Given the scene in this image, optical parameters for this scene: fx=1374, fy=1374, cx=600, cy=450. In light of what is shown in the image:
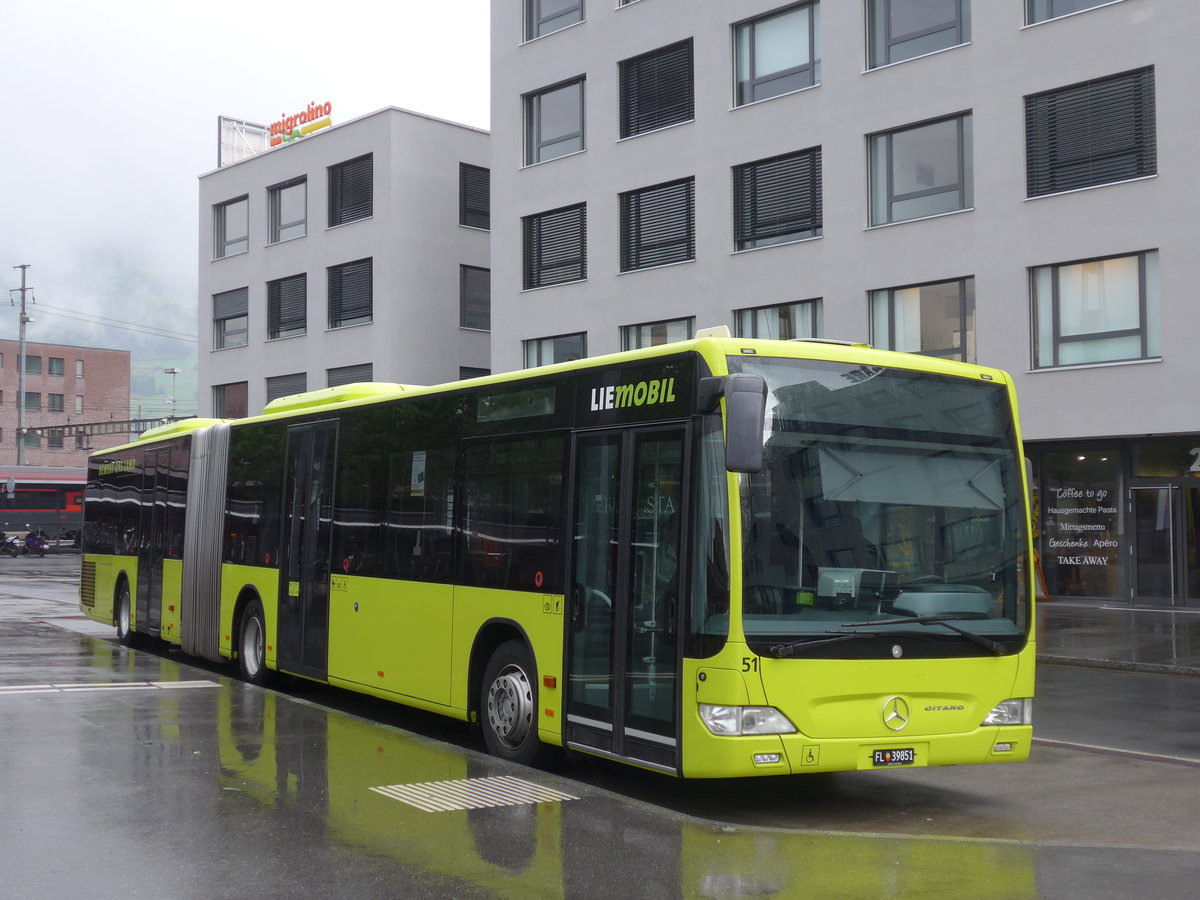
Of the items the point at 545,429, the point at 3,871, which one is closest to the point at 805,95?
the point at 545,429

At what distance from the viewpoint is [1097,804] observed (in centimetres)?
868

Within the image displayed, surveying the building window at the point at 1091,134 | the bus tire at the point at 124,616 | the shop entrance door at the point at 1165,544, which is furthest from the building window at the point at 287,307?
the shop entrance door at the point at 1165,544

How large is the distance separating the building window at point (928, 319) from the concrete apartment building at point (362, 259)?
56.5 feet

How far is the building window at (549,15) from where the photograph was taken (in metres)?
34.8

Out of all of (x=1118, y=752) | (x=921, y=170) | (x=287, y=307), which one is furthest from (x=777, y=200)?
(x=287, y=307)

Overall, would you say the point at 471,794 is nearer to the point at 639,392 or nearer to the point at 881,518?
the point at 639,392

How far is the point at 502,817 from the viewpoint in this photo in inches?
296

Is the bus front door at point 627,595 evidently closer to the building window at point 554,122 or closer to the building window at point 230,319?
the building window at point 554,122

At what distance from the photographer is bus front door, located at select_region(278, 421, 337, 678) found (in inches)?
522

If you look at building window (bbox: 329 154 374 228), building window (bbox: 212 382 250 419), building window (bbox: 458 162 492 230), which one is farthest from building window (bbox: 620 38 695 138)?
building window (bbox: 212 382 250 419)

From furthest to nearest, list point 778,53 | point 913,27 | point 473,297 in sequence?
point 473,297
point 778,53
point 913,27

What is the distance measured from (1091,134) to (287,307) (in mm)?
27600

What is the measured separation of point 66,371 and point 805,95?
325 feet

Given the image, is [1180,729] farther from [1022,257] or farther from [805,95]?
[805,95]
